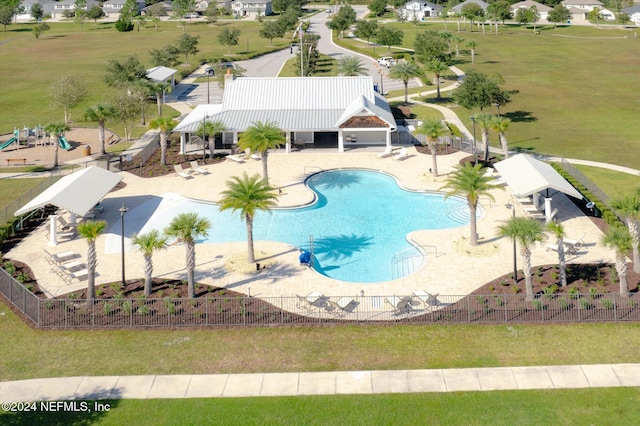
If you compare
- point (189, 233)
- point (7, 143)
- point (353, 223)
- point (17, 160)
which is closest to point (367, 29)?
point (7, 143)

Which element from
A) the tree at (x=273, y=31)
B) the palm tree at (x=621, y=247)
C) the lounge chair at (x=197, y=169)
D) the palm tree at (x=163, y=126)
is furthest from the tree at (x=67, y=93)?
the tree at (x=273, y=31)

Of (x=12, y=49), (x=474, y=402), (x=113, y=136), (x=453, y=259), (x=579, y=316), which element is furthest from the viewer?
(x=12, y=49)

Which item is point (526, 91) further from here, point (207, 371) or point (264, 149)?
point (207, 371)

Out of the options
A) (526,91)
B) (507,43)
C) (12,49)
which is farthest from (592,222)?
(12,49)

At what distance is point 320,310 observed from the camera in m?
33.4

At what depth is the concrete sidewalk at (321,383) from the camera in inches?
1051

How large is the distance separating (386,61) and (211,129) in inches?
2738

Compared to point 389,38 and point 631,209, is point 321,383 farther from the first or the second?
point 389,38

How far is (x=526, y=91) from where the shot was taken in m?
94.3

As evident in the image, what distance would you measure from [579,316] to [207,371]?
20.3 metres

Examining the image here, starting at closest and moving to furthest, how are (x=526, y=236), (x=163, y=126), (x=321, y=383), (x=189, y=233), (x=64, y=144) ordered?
(x=321, y=383), (x=526, y=236), (x=189, y=233), (x=163, y=126), (x=64, y=144)

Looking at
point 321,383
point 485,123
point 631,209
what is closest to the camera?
point 321,383

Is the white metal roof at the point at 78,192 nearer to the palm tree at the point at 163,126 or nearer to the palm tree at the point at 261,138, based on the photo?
the palm tree at the point at 163,126

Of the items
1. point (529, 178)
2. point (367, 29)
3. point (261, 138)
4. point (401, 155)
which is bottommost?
point (401, 155)
